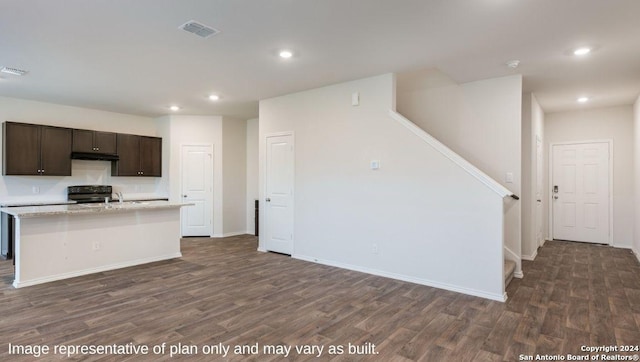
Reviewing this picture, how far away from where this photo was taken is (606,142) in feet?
20.9

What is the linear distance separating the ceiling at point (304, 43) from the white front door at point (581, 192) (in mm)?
1621

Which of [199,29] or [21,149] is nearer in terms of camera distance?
[199,29]

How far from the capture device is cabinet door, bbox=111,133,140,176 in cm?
685

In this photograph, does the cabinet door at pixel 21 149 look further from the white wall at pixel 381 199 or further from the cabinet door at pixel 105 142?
the white wall at pixel 381 199

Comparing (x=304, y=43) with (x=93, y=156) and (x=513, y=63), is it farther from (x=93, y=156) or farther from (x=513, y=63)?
(x=93, y=156)

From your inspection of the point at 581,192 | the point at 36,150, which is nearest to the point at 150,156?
the point at 36,150

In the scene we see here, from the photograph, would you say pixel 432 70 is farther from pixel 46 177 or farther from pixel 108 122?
pixel 46 177

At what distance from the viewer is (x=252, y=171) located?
25.9 feet

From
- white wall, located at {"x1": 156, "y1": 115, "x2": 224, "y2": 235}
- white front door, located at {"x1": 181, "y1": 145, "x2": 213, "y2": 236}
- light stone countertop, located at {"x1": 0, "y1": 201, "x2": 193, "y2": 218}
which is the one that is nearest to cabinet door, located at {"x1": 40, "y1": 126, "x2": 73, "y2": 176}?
light stone countertop, located at {"x1": 0, "y1": 201, "x2": 193, "y2": 218}

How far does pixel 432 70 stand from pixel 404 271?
2605 millimetres

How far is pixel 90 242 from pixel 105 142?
2.84m

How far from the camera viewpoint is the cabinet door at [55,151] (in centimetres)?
588

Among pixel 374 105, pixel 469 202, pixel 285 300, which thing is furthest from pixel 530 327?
pixel 374 105

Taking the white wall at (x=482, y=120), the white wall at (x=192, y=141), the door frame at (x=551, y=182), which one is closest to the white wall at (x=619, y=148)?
the door frame at (x=551, y=182)
